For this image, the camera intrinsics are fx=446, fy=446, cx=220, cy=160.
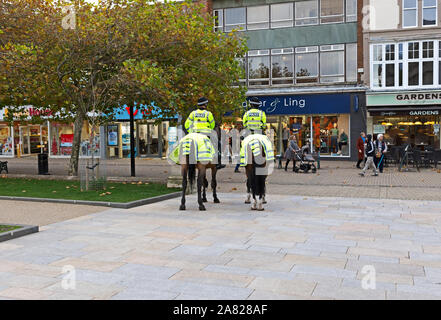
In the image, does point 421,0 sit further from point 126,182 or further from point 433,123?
point 126,182

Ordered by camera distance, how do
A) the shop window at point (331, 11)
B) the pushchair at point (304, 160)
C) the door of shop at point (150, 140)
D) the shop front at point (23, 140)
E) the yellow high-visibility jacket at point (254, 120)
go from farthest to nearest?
1. the shop front at point (23, 140)
2. the door of shop at point (150, 140)
3. the shop window at point (331, 11)
4. the pushchair at point (304, 160)
5. the yellow high-visibility jacket at point (254, 120)

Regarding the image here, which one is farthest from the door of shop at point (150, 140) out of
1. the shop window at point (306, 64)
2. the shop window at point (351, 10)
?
the shop window at point (351, 10)

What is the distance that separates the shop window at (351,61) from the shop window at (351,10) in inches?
60.4

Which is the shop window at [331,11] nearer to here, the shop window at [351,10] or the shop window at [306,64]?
the shop window at [351,10]

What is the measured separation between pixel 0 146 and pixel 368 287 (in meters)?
37.4

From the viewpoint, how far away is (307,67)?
1089 inches

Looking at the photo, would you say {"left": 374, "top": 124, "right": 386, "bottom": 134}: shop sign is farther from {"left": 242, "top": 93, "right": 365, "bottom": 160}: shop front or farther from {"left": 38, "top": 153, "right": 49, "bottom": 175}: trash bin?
{"left": 38, "top": 153, "right": 49, "bottom": 175}: trash bin

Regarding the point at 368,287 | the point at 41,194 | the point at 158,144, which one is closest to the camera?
the point at 368,287

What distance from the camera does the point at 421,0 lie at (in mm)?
25234

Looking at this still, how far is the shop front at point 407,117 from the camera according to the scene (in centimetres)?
2488

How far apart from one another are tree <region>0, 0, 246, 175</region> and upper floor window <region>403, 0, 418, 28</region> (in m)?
15.1

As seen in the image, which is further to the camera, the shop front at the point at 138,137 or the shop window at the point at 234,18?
the shop front at the point at 138,137

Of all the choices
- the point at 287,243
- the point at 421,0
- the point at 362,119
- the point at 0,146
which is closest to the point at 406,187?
the point at 287,243

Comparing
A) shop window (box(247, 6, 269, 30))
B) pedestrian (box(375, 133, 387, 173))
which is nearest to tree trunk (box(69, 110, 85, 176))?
pedestrian (box(375, 133, 387, 173))
